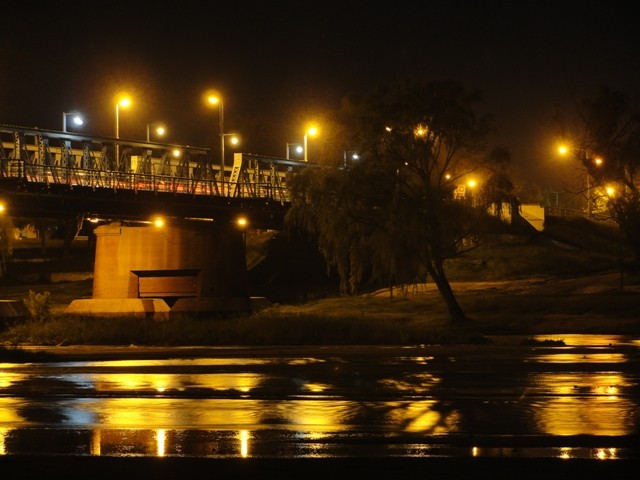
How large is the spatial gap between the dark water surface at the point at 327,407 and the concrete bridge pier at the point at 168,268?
34.9 m

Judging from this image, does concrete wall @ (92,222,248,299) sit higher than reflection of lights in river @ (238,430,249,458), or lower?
higher

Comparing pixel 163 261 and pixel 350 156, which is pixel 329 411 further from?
pixel 163 261

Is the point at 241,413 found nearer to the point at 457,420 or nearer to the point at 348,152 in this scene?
the point at 457,420

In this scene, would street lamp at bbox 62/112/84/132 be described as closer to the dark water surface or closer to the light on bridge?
the light on bridge

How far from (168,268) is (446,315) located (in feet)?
60.2

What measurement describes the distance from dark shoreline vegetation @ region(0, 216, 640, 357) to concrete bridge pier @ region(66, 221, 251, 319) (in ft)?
9.97

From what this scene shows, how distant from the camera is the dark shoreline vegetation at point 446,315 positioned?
130 feet

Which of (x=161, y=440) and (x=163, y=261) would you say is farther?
(x=163, y=261)

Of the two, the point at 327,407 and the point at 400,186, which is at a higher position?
the point at 400,186

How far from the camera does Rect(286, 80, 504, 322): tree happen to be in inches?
2040

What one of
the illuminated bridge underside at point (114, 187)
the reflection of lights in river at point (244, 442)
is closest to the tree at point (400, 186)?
the illuminated bridge underside at point (114, 187)

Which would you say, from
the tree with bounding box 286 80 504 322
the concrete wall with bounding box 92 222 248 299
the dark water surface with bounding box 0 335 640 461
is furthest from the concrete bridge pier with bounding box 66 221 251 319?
the dark water surface with bounding box 0 335 640 461

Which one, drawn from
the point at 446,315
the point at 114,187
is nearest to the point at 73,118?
the point at 114,187

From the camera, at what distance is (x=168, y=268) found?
6481 centimetres
